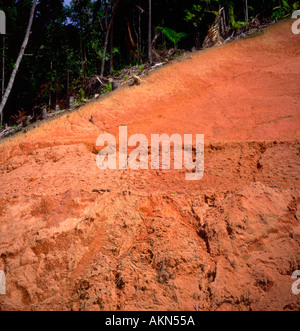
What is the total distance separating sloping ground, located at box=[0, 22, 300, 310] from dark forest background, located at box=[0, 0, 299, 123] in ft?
24.4

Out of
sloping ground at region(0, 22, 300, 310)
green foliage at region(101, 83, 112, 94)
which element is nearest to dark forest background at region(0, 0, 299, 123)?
green foliage at region(101, 83, 112, 94)

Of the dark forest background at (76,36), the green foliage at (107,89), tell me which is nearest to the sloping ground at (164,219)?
the green foliage at (107,89)

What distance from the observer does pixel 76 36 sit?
38.9ft

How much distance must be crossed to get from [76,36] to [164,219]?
1235 centimetres

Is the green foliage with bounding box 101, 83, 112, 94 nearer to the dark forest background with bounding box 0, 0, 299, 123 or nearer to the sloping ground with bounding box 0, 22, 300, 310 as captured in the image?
the sloping ground with bounding box 0, 22, 300, 310

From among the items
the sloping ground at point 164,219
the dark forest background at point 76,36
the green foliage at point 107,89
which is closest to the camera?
the sloping ground at point 164,219

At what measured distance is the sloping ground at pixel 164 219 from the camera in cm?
183

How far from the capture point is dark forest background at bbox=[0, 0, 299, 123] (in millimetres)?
10305

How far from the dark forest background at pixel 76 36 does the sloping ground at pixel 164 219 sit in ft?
24.4

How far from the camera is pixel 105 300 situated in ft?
5.89

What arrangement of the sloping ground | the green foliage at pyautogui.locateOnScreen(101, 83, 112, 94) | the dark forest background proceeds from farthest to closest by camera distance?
the dark forest background < the green foliage at pyautogui.locateOnScreen(101, 83, 112, 94) < the sloping ground

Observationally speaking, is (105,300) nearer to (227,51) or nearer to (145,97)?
(145,97)

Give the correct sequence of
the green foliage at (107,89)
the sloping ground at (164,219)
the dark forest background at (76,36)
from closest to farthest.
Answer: the sloping ground at (164,219) → the green foliage at (107,89) → the dark forest background at (76,36)

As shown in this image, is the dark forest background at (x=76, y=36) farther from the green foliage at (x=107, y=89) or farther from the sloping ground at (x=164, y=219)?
the sloping ground at (x=164, y=219)
